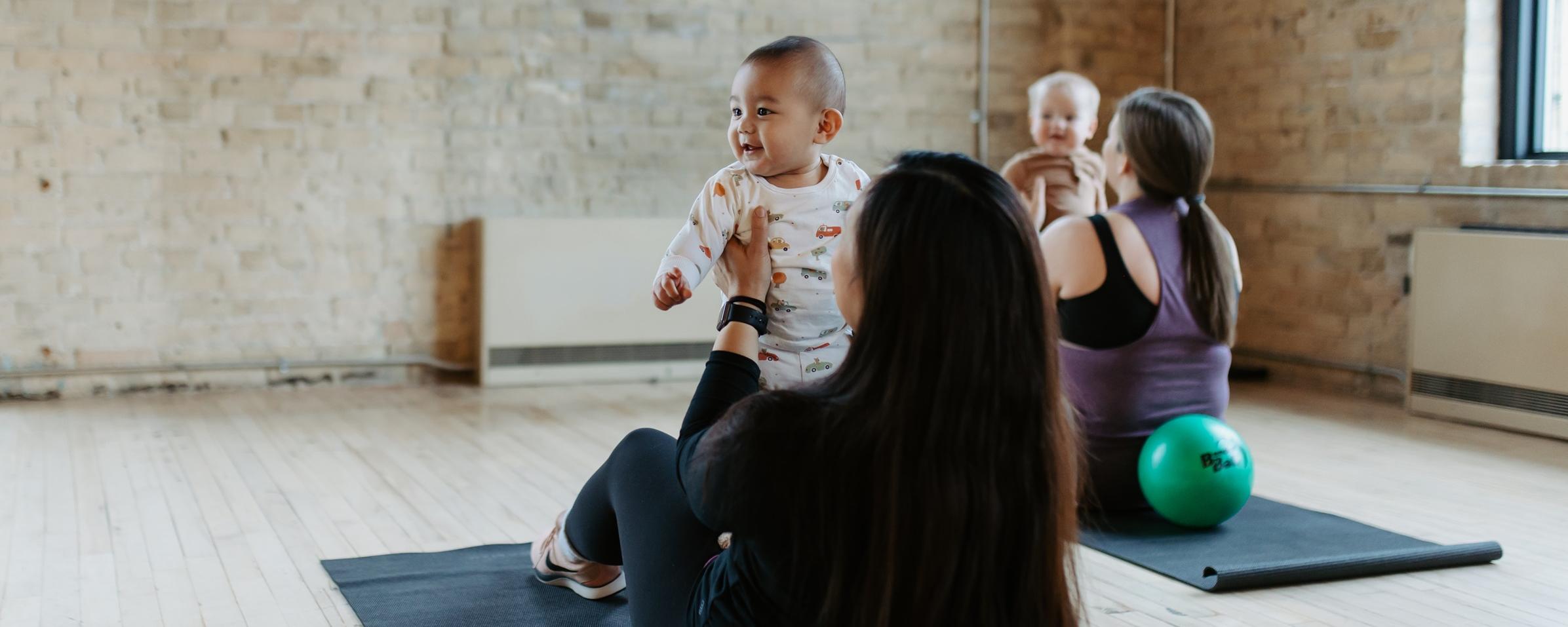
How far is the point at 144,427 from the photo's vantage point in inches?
198

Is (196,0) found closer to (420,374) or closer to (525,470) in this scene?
(420,374)

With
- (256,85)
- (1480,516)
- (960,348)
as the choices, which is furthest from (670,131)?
(960,348)

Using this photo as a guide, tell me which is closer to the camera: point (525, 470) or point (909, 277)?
point (909, 277)

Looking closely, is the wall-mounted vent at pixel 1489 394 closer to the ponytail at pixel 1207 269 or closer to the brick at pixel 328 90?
the ponytail at pixel 1207 269

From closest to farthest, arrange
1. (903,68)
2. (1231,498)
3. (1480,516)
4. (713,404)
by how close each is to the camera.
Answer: (713,404) → (1231,498) → (1480,516) → (903,68)

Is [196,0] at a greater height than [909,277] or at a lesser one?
greater

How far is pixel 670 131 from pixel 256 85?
1790 millimetres

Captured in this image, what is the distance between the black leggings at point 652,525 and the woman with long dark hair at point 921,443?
336 millimetres

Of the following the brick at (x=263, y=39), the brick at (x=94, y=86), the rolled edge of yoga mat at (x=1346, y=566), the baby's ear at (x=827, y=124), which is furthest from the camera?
the brick at (x=263, y=39)

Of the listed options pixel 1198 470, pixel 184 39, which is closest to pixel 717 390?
pixel 1198 470

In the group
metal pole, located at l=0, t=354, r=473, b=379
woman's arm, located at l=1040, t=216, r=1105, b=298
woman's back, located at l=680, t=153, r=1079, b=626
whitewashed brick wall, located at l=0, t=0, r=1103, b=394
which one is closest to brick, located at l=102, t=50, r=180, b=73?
whitewashed brick wall, located at l=0, t=0, r=1103, b=394

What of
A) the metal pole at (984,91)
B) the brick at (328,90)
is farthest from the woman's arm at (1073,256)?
the brick at (328,90)

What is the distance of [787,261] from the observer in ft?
8.59

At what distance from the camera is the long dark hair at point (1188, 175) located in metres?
3.61
